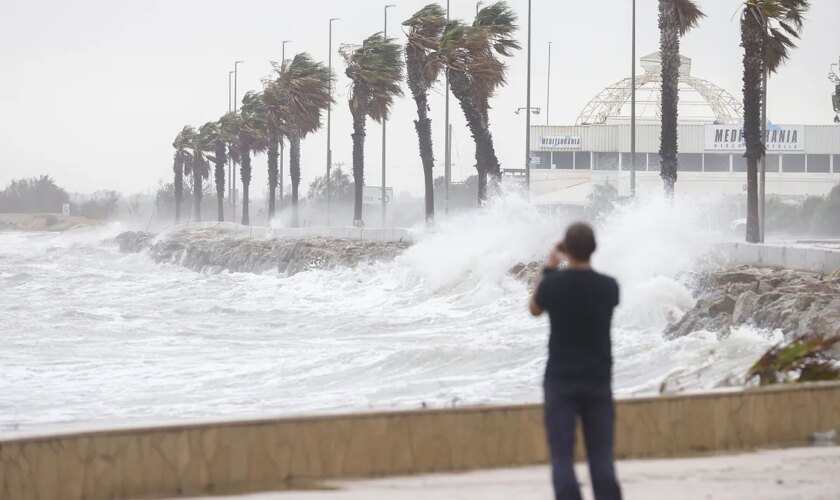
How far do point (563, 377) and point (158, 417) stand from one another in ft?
33.7

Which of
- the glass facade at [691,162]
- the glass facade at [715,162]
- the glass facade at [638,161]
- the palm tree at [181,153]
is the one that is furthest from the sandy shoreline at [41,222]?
the glass facade at [715,162]

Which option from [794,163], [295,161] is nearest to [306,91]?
[295,161]

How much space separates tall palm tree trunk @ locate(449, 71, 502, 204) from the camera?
48.8 m

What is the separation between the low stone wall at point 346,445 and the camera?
828 centimetres

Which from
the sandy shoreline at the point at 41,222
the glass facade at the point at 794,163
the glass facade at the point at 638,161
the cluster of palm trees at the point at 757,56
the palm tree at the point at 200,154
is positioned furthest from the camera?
the sandy shoreline at the point at 41,222

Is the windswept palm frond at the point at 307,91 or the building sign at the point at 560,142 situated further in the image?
the building sign at the point at 560,142

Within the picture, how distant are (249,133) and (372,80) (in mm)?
29039

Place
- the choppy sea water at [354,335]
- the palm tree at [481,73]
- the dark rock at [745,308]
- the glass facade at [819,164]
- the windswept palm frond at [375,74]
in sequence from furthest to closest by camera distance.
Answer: the glass facade at [819,164] < the windswept palm frond at [375,74] < the palm tree at [481,73] < the dark rock at [745,308] < the choppy sea water at [354,335]

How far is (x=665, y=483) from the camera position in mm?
8672

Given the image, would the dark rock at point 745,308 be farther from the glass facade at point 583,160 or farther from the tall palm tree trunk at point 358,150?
the glass facade at point 583,160

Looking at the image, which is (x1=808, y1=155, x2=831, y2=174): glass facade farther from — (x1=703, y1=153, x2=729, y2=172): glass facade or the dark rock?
the dark rock

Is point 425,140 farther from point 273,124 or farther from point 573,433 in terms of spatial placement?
point 573,433

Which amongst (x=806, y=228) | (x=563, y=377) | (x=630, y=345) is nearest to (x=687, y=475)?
(x=563, y=377)

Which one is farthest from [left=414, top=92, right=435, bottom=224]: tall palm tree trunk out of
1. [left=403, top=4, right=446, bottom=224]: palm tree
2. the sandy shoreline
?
the sandy shoreline
